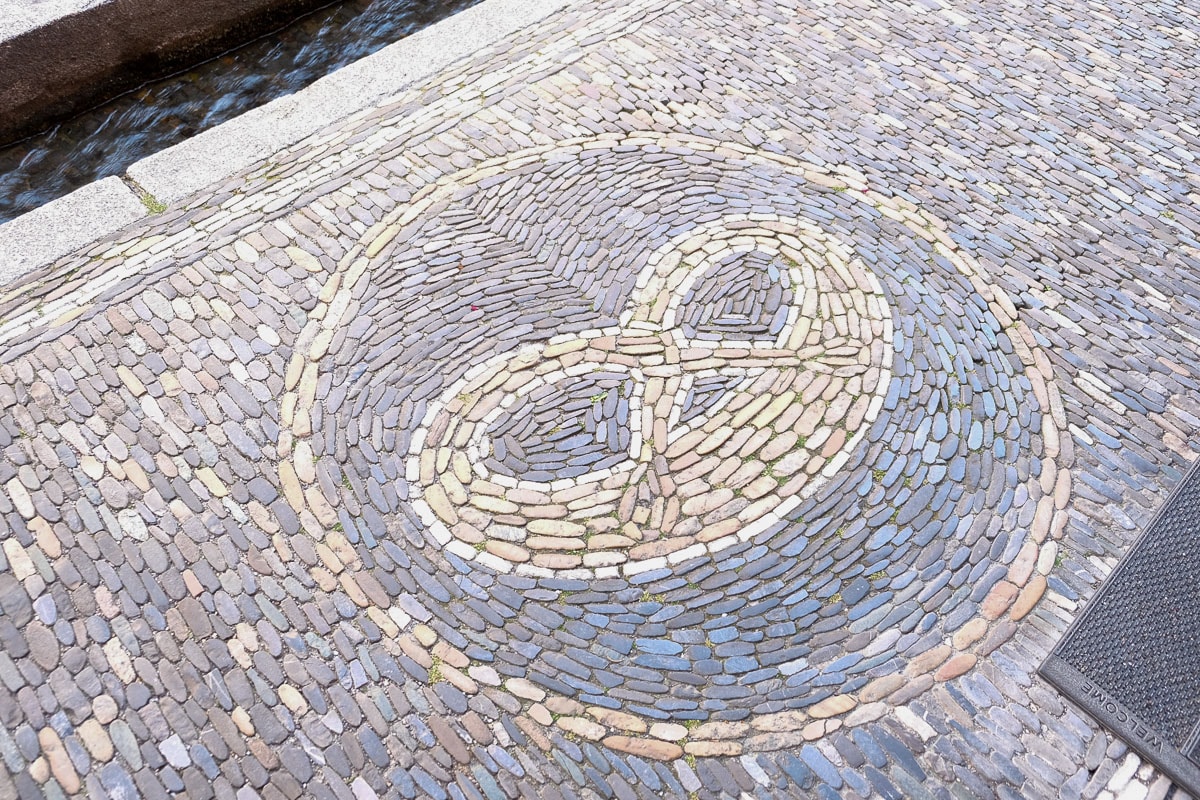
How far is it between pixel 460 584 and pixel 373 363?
1.38m

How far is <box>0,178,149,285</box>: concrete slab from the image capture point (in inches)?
218

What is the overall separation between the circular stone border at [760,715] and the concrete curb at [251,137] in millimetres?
1095

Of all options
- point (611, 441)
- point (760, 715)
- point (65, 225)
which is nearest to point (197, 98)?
point (65, 225)

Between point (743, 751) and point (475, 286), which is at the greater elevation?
point (475, 286)

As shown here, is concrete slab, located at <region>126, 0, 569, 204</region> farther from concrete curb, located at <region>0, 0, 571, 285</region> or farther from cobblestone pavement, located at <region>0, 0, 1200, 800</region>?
cobblestone pavement, located at <region>0, 0, 1200, 800</region>

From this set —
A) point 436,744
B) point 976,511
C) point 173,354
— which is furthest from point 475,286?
point 976,511

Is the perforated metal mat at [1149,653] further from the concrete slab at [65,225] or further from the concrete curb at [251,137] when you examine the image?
the concrete slab at [65,225]

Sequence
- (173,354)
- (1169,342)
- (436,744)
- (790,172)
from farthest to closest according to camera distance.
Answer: (790,172) < (1169,342) < (173,354) < (436,744)

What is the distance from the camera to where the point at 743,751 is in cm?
402

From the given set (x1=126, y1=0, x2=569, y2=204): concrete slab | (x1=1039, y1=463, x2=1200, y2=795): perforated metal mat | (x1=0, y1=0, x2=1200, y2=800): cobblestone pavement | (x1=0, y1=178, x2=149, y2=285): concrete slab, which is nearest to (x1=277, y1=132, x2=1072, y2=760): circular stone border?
(x1=0, y1=0, x2=1200, y2=800): cobblestone pavement

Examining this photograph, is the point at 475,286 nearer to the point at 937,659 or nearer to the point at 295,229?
the point at 295,229

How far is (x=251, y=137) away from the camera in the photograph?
248 inches

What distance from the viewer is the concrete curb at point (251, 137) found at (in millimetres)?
5680

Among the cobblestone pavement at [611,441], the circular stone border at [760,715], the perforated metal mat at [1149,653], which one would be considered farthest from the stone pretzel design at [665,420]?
the perforated metal mat at [1149,653]
